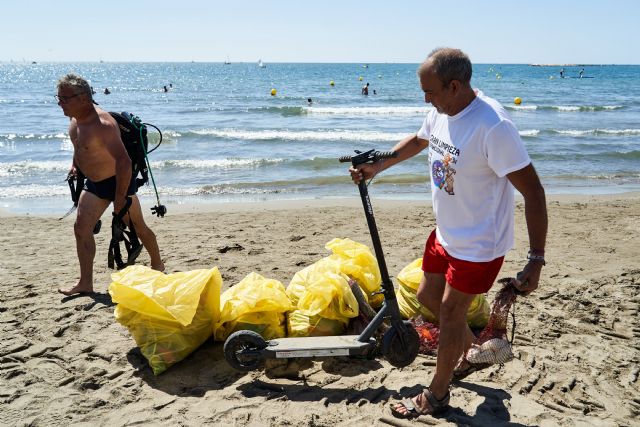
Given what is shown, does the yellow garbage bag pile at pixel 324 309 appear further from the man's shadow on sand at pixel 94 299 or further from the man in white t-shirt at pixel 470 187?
the man's shadow on sand at pixel 94 299

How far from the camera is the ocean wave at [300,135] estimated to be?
17031mm

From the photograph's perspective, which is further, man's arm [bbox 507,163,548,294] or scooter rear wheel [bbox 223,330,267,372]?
scooter rear wheel [bbox 223,330,267,372]

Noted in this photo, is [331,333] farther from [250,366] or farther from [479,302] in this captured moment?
[479,302]

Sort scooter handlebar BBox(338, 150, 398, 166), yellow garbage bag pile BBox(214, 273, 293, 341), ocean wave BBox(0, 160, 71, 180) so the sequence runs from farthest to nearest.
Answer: ocean wave BBox(0, 160, 71, 180)
yellow garbage bag pile BBox(214, 273, 293, 341)
scooter handlebar BBox(338, 150, 398, 166)

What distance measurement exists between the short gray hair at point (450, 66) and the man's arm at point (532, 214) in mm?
490

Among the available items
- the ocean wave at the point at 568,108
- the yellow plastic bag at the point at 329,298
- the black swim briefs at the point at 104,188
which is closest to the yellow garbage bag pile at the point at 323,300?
the yellow plastic bag at the point at 329,298

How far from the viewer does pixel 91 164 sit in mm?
4512

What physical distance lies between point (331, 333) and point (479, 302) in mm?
1035

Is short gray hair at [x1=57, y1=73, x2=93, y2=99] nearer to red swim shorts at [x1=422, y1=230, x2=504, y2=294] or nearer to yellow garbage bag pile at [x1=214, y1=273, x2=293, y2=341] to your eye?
yellow garbage bag pile at [x1=214, y1=273, x2=293, y2=341]

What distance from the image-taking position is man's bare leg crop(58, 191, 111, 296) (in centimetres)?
458

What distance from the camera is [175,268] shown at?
542cm

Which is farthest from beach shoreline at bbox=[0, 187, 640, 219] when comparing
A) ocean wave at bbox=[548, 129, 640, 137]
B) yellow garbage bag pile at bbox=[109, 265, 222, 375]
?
ocean wave at bbox=[548, 129, 640, 137]

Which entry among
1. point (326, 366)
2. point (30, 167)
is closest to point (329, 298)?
point (326, 366)

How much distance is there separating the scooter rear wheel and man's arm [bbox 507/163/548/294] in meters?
1.53
